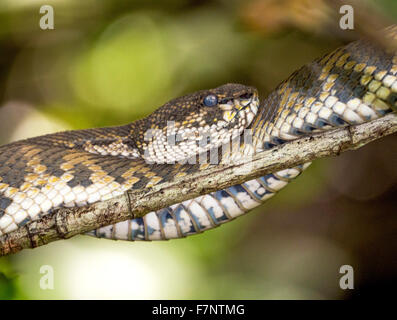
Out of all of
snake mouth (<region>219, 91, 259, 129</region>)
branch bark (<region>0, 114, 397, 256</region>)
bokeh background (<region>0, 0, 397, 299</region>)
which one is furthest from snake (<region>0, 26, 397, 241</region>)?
bokeh background (<region>0, 0, 397, 299</region>)

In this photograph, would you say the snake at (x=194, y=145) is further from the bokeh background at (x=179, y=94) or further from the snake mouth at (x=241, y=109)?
the bokeh background at (x=179, y=94)

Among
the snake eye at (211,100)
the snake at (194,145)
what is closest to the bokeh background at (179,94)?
the snake at (194,145)

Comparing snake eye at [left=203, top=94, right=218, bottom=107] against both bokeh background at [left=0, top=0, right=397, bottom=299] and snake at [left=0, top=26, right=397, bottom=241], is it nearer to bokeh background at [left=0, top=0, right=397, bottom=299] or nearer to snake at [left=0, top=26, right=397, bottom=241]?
snake at [left=0, top=26, right=397, bottom=241]

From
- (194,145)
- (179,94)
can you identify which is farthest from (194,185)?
(179,94)

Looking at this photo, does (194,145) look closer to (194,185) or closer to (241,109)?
(241,109)

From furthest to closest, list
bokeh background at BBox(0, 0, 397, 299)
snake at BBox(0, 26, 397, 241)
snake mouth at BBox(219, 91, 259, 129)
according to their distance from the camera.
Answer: bokeh background at BBox(0, 0, 397, 299)
snake mouth at BBox(219, 91, 259, 129)
snake at BBox(0, 26, 397, 241)

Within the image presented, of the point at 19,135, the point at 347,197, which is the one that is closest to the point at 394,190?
the point at 347,197
